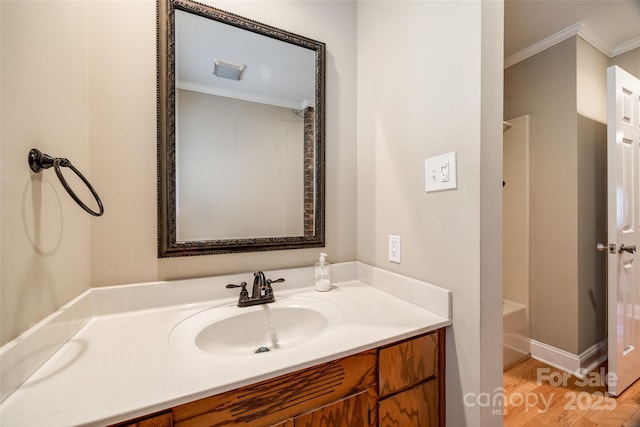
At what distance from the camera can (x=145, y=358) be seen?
67 cm

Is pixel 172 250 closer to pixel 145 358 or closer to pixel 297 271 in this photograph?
pixel 145 358

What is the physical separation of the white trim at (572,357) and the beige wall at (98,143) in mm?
1862

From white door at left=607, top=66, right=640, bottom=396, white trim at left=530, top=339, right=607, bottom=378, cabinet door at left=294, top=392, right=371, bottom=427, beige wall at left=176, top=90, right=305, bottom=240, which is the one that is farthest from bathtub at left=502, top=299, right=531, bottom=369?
beige wall at left=176, top=90, right=305, bottom=240

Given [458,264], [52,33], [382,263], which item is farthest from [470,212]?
[52,33]

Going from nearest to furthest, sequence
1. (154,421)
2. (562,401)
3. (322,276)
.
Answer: (154,421), (322,276), (562,401)

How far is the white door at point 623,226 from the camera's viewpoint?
159 centimetres

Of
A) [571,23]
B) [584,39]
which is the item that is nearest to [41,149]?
[571,23]

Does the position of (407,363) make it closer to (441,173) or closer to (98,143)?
(441,173)

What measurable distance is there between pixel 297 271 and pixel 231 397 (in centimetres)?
66

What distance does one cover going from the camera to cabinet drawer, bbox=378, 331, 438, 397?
79 cm

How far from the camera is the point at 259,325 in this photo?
100 centimetres

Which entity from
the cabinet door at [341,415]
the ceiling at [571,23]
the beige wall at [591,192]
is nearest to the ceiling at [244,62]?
the cabinet door at [341,415]

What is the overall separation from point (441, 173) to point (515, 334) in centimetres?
188

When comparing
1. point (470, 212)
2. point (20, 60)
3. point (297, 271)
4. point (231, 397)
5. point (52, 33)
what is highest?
point (52, 33)
